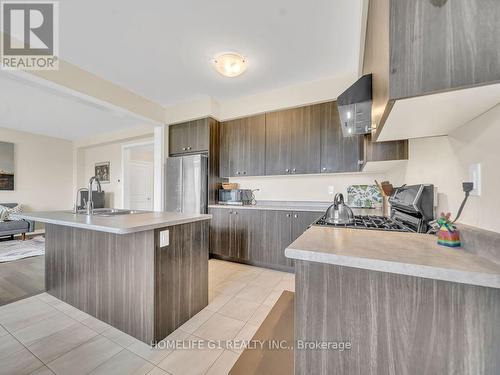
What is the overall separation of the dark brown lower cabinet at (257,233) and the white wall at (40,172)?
4986mm

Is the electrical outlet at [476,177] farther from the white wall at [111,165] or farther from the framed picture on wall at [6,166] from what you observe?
the framed picture on wall at [6,166]

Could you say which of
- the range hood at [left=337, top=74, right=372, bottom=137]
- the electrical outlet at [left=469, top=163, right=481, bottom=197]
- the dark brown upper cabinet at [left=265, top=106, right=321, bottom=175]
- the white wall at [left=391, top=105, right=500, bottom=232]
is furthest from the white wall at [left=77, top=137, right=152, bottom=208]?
the electrical outlet at [left=469, top=163, right=481, bottom=197]

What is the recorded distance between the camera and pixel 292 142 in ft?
10.0

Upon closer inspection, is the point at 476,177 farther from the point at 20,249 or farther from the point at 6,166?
the point at 6,166

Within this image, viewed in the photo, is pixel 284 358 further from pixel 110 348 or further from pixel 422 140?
pixel 422 140

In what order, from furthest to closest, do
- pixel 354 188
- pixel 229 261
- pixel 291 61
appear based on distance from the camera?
pixel 229 261
pixel 354 188
pixel 291 61

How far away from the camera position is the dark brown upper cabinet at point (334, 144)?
8.74 feet

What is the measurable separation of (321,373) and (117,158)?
624cm

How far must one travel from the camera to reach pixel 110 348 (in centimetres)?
145

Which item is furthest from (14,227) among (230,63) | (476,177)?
(476,177)

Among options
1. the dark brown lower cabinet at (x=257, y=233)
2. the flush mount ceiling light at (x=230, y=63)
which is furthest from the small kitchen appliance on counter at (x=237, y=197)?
the flush mount ceiling light at (x=230, y=63)

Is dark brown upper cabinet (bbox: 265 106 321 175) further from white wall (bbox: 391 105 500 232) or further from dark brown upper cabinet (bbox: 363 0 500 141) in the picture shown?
dark brown upper cabinet (bbox: 363 0 500 141)

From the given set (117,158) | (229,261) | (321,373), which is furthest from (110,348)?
(117,158)

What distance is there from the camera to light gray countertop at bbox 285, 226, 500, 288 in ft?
1.98
